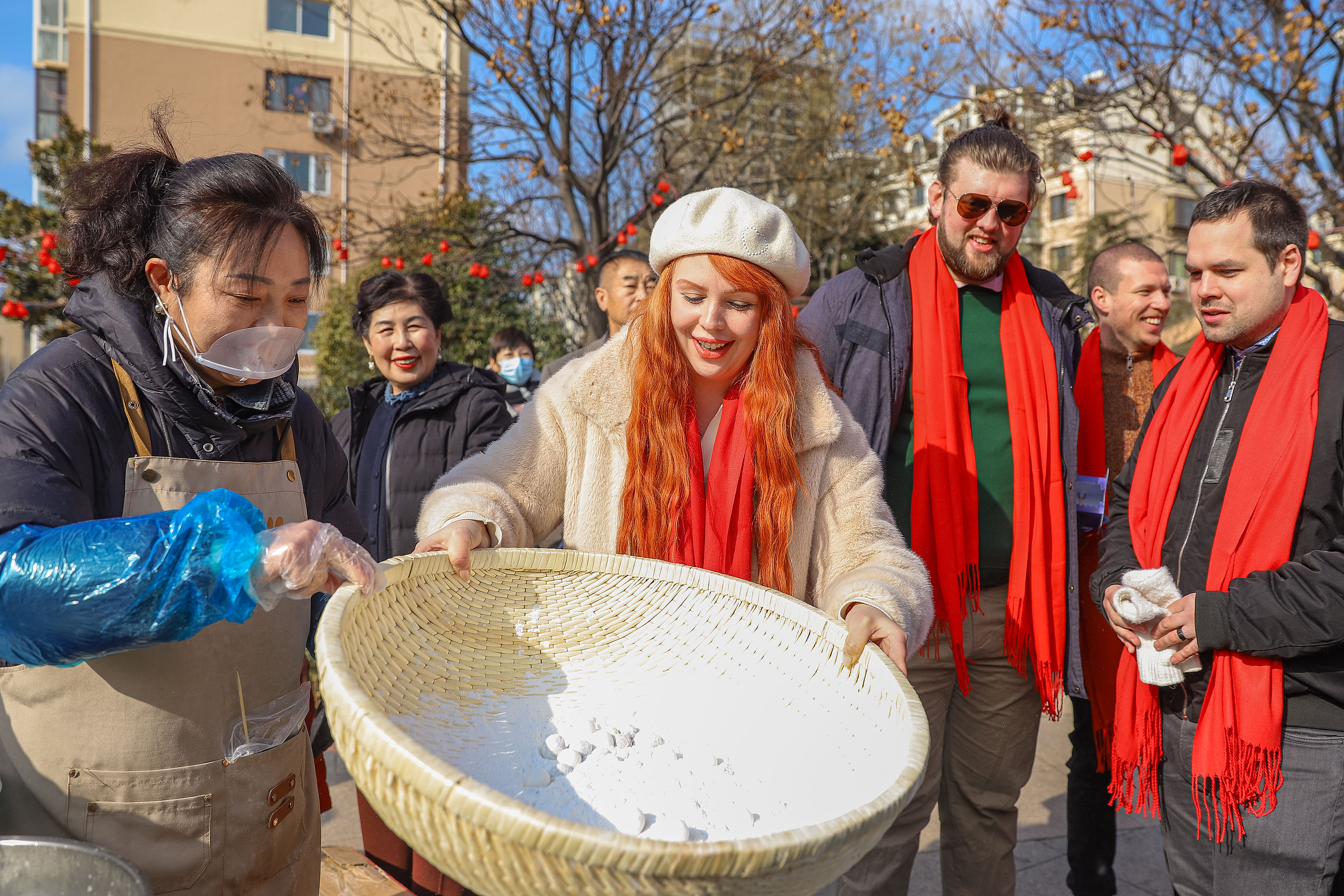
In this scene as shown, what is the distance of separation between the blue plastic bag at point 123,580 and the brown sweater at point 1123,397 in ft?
9.65

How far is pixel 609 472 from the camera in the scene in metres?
1.89

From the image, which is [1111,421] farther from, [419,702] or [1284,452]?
[419,702]

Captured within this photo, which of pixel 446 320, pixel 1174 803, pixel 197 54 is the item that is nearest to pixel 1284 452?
pixel 1174 803

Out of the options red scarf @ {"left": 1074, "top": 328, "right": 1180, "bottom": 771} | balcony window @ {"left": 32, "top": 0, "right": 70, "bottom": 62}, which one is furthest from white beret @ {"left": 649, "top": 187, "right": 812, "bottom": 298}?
balcony window @ {"left": 32, "top": 0, "right": 70, "bottom": 62}

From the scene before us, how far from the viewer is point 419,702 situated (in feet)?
4.46

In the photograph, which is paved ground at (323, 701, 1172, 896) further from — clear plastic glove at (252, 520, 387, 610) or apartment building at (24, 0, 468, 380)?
apartment building at (24, 0, 468, 380)

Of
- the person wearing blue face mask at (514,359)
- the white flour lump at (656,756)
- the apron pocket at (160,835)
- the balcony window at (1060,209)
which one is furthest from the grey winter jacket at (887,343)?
the balcony window at (1060,209)

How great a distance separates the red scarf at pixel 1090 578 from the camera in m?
2.58

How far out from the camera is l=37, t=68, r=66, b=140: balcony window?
19.7m

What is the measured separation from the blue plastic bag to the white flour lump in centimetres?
33

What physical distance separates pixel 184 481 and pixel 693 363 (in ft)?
3.24

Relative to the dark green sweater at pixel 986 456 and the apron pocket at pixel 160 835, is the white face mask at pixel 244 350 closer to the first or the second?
the apron pocket at pixel 160 835

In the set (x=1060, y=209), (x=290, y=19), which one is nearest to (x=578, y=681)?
(x=290, y=19)

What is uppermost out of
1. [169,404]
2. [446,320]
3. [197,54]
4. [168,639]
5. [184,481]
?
[197,54]
